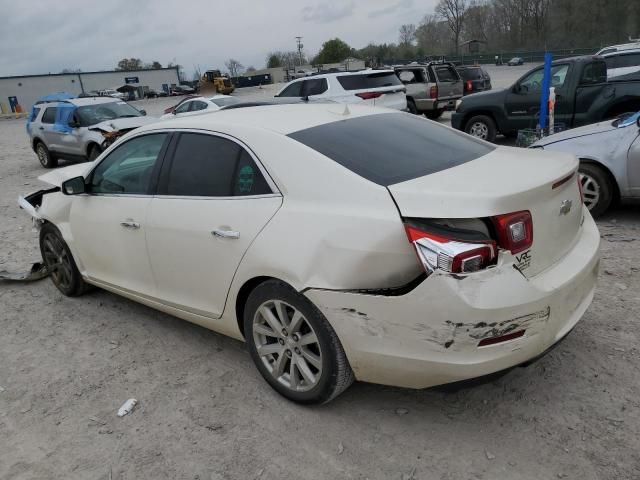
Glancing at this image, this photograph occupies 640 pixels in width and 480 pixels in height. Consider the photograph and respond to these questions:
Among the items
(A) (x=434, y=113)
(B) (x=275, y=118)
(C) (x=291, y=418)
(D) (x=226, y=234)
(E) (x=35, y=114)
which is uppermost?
(E) (x=35, y=114)

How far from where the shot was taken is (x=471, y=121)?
1122cm

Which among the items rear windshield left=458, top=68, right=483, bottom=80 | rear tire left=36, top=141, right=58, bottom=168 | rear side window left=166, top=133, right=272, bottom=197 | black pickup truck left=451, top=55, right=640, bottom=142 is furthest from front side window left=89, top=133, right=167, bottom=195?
rear windshield left=458, top=68, right=483, bottom=80

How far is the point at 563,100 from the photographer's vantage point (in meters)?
9.43

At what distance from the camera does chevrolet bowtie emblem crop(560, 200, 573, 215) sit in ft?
8.95

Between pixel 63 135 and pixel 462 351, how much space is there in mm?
13288

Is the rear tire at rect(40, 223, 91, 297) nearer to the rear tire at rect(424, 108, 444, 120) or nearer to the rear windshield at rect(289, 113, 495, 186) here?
the rear windshield at rect(289, 113, 495, 186)

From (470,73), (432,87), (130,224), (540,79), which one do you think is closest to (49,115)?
(432,87)

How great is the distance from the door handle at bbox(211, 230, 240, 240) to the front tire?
322 millimetres

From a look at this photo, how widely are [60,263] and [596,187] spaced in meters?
5.42

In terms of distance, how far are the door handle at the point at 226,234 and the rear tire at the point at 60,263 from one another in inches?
85.5

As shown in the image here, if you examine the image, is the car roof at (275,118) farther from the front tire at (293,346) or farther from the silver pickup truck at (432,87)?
the silver pickup truck at (432,87)

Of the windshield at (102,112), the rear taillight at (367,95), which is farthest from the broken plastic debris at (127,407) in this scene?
the rear taillight at (367,95)

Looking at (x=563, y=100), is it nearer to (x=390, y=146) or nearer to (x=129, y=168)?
(x=390, y=146)

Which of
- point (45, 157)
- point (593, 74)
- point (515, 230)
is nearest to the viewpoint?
point (515, 230)
